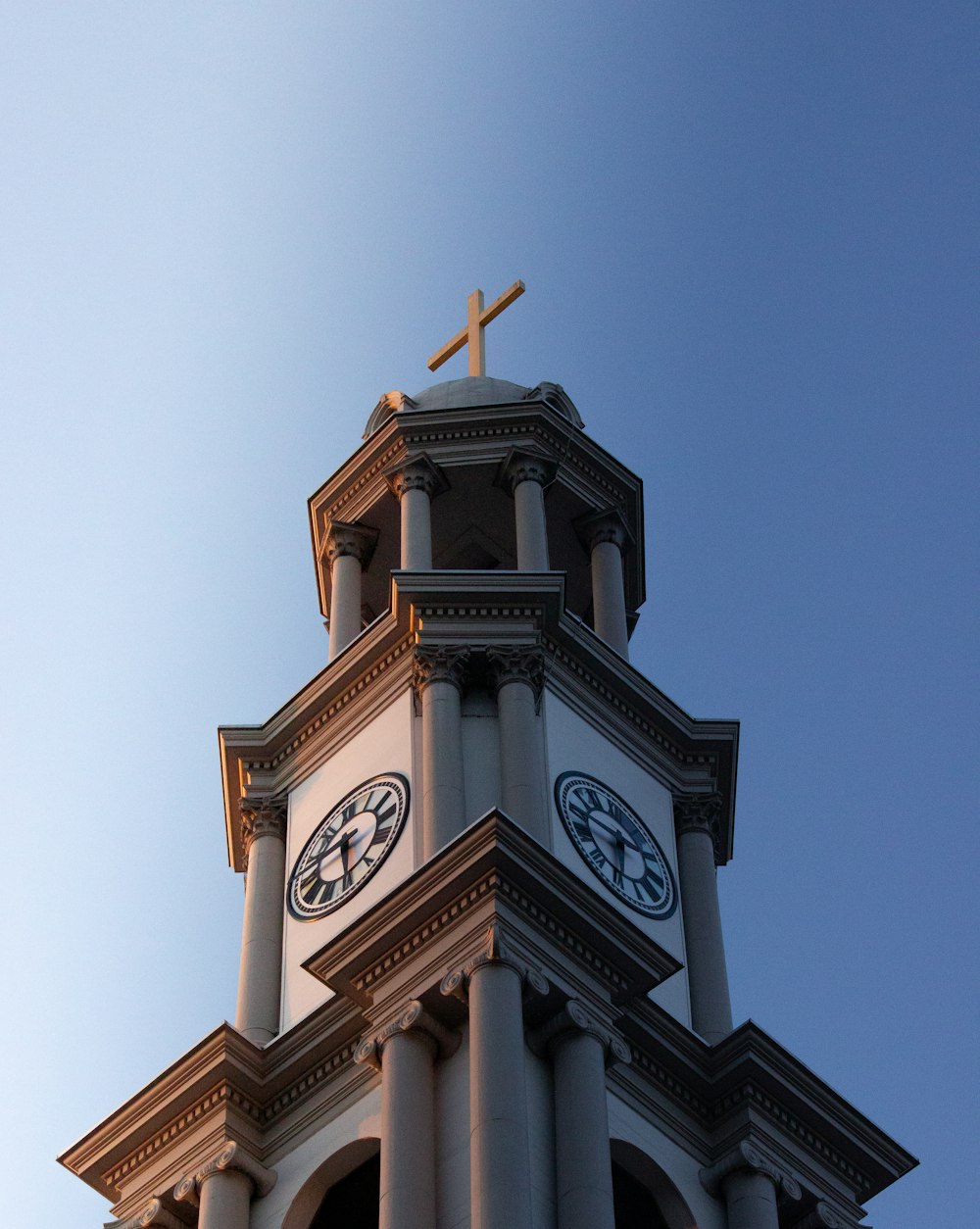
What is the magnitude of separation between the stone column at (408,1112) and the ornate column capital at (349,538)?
12.7 meters

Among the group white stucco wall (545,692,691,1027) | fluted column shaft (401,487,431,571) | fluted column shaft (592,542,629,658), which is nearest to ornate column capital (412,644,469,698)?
white stucco wall (545,692,691,1027)

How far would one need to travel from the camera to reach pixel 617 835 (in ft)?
118

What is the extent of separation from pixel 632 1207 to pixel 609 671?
801 centimetres

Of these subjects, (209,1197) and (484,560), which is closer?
(209,1197)

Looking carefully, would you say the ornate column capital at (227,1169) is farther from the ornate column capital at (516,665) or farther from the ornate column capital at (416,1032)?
the ornate column capital at (516,665)

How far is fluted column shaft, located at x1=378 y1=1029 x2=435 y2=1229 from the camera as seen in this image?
28.4 metres

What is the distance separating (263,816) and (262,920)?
1.95 metres

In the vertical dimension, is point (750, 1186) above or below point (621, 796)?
below

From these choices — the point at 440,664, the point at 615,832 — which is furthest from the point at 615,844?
the point at 440,664

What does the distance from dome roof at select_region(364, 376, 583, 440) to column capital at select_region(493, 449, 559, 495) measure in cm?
149

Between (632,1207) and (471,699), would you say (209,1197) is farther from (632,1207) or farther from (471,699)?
(471,699)

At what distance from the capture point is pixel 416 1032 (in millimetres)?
30438

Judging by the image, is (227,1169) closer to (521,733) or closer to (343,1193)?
(343,1193)

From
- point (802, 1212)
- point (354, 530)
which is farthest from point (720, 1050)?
point (354, 530)
